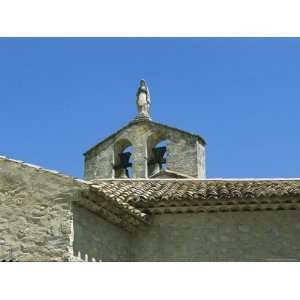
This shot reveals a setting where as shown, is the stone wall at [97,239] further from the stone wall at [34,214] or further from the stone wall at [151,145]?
the stone wall at [151,145]

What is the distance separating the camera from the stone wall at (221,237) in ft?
42.4

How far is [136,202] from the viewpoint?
42.0 feet

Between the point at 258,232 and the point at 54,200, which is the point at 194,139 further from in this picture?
the point at 54,200

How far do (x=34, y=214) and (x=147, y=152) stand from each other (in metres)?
8.94

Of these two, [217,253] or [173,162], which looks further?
[173,162]

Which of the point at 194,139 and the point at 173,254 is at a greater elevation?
the point at 194,139

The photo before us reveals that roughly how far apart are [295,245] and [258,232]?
69 cm

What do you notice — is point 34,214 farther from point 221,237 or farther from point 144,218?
point 221,237

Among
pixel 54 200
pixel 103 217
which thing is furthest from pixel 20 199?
pixel 103 217

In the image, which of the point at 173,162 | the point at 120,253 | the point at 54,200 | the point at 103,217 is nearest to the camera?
the point at 54,200

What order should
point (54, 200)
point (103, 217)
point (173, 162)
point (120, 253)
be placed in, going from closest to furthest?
1. point (54, 200)
2. point (103, 217)
3. point (120, 253)
4. point (173, 162)

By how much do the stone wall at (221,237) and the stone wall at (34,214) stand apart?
2.77 metres

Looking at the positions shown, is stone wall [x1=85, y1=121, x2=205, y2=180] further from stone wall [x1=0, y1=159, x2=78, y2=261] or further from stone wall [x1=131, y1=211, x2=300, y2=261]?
stone wall [x1=0, y1=159, x2=78, y2=261]

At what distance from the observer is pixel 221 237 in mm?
13062
